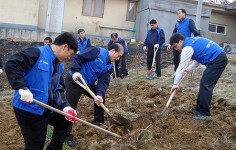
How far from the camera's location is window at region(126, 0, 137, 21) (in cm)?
1442

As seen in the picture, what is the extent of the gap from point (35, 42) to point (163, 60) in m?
5.89

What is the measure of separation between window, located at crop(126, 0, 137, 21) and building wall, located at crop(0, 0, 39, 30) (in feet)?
17.1

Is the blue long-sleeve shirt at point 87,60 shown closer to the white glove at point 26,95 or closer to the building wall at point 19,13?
the white glove at point 26,95

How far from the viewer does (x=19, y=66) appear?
7.61ft

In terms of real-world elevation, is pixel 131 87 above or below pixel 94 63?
below

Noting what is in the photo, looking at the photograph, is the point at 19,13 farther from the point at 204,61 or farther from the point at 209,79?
the point at 209,79

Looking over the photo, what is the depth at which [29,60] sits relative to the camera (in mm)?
2377

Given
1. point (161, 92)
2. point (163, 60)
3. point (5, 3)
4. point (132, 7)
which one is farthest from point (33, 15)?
point (161, 92)

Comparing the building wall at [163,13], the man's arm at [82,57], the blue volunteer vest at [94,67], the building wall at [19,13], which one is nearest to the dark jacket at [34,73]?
the man's arm at [82,57]

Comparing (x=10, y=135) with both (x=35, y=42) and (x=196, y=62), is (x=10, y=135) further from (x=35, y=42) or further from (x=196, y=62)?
(x=35, y=42)

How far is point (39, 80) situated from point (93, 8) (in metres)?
12.1

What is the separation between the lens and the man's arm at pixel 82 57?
3.86m

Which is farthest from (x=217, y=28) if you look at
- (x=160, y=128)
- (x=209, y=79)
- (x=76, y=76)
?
(x=76, y=76)

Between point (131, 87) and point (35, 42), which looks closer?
point (131, 87)
